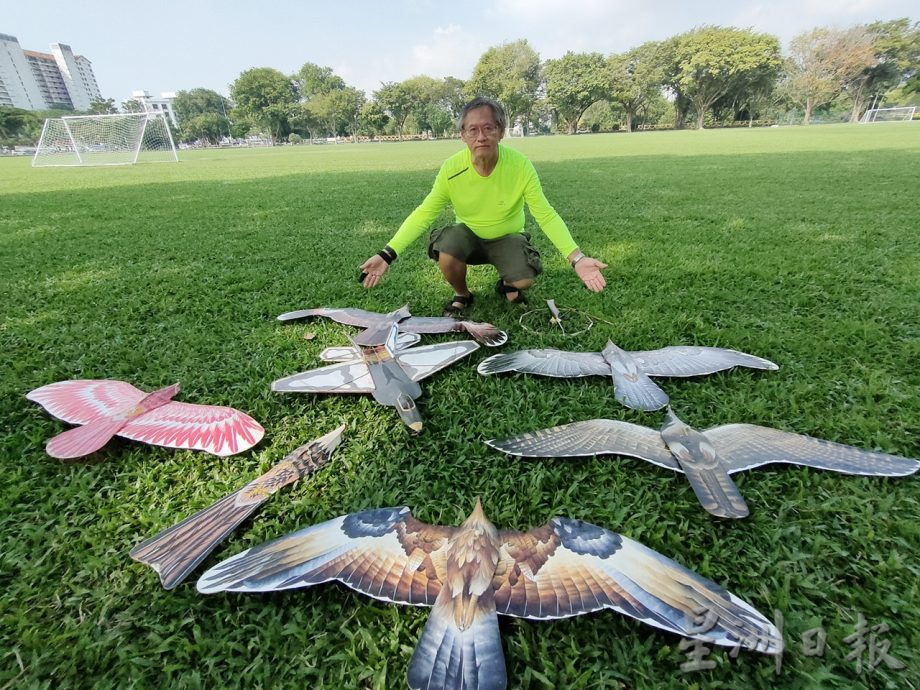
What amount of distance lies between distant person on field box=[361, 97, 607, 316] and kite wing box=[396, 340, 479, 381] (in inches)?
20.3

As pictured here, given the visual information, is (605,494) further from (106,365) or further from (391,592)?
(106,365)

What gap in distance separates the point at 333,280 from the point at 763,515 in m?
3.07

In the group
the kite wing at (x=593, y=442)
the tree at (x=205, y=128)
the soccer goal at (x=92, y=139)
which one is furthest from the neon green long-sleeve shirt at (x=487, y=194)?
the tree at (x=205, y=128)

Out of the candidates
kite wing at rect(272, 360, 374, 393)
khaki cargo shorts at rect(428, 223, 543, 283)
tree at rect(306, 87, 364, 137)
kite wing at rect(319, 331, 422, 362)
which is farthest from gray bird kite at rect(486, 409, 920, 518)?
tree at rect(306, 87, 364, 137)

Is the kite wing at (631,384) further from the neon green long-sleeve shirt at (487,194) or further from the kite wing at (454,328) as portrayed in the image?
the neon green long-sleeve shirt at (487,194)

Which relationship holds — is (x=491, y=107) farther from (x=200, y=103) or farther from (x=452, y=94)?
(x=200, y=103)

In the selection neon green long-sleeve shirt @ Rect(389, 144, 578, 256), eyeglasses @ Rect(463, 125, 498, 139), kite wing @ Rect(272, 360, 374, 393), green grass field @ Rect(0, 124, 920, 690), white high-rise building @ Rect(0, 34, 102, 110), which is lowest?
green grass field @ Rect(0, 124, 920, 690)

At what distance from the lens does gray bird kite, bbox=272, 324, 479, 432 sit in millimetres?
1887

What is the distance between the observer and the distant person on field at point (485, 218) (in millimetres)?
2338

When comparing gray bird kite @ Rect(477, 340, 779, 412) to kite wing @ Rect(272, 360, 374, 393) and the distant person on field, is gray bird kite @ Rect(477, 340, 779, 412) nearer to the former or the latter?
the distant person on field

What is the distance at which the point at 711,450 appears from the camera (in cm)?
149

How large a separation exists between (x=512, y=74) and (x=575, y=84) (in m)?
11.4

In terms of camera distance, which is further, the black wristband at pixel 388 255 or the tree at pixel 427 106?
the tree at pixel 427 106

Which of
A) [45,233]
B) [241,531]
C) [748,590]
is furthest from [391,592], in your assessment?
[45,233]
